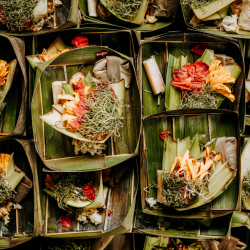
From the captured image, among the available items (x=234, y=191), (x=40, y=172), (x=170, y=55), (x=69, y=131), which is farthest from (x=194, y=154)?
(x=40, y=172)

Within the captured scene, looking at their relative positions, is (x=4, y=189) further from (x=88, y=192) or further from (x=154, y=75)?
(x=154, y=75)

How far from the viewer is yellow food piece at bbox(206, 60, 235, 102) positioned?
7.09 ft

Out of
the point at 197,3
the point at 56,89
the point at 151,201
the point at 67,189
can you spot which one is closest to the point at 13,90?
the point at 56,89

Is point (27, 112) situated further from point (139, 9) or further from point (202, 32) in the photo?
point (202, 32)

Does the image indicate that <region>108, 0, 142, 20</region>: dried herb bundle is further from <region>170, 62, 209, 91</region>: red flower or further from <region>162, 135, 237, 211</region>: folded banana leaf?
<region>162, 135, 237, 211</region>: folded banana leaf

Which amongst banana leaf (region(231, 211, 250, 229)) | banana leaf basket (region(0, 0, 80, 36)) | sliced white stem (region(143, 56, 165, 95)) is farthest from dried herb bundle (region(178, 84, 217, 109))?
banana leaf basket (region(0, 0, 80, 36))

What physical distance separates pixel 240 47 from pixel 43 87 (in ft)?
5.83

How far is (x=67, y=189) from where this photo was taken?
215 centimetres

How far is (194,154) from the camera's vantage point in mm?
2145

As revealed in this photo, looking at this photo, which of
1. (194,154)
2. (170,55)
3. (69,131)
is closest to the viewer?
(69,131)

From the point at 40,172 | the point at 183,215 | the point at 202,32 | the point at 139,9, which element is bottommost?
the point at 183,215

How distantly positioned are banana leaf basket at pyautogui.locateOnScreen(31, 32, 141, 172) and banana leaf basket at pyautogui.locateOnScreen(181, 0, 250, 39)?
553 mm

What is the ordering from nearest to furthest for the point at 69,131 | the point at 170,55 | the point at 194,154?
the point at 69,131
the point at 194,154
the point at 170,55

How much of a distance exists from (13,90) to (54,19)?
2.46ft
